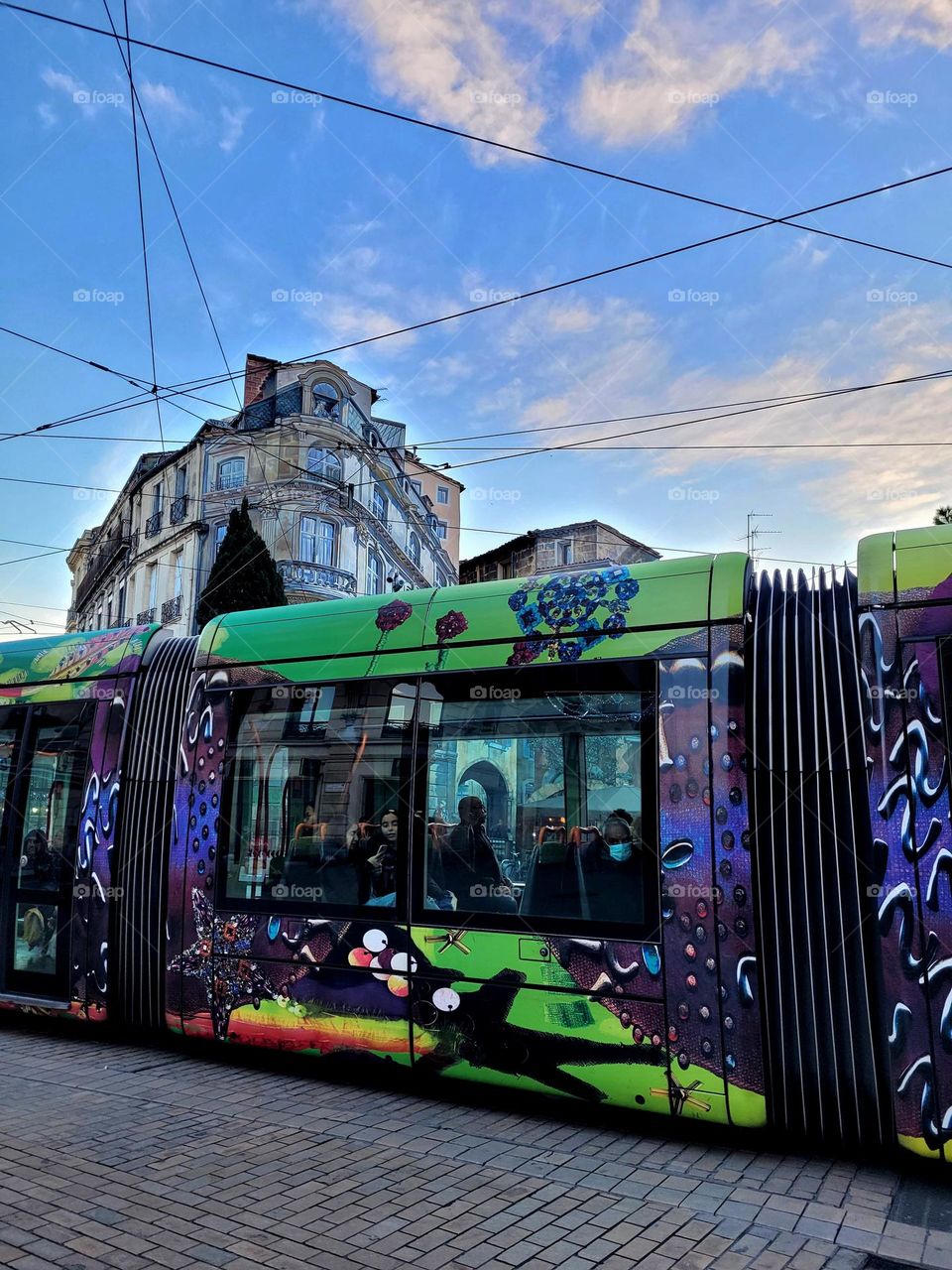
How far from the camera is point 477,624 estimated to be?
603 centimetres

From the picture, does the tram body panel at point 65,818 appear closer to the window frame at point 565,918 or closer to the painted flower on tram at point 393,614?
the painted flower on tram at point 393,614

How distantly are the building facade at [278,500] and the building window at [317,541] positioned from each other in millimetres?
37

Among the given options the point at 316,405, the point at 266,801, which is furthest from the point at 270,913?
the point at 316,405

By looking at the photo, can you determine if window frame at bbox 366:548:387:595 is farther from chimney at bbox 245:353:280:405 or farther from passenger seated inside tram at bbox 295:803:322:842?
passenger seated inside tram at bbox 295:803:322:842

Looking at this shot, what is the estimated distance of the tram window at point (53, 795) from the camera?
25.3ft

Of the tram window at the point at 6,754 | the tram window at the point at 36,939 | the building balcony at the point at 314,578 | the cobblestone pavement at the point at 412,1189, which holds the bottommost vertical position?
the cobblestone pavement at the point at 412,1189

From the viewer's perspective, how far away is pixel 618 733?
17.6ft

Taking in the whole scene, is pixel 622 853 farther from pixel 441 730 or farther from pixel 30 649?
pixel 30 649

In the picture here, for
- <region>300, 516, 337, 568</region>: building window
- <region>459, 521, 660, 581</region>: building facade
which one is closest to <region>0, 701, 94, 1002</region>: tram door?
<region>300, 516, 337, 568</region>: building window

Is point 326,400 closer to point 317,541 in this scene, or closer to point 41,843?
point 317,541

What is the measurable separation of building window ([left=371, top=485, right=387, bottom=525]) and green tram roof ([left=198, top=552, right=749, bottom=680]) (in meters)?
33.1

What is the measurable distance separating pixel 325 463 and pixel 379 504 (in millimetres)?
5849

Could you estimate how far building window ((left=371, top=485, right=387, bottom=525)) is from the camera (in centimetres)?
Answer: 4006

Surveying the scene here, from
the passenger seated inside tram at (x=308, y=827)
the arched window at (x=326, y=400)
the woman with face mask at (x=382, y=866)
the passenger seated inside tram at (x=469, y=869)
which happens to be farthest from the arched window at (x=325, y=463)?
the passenger seated inside tram at (x=469, y=869)
